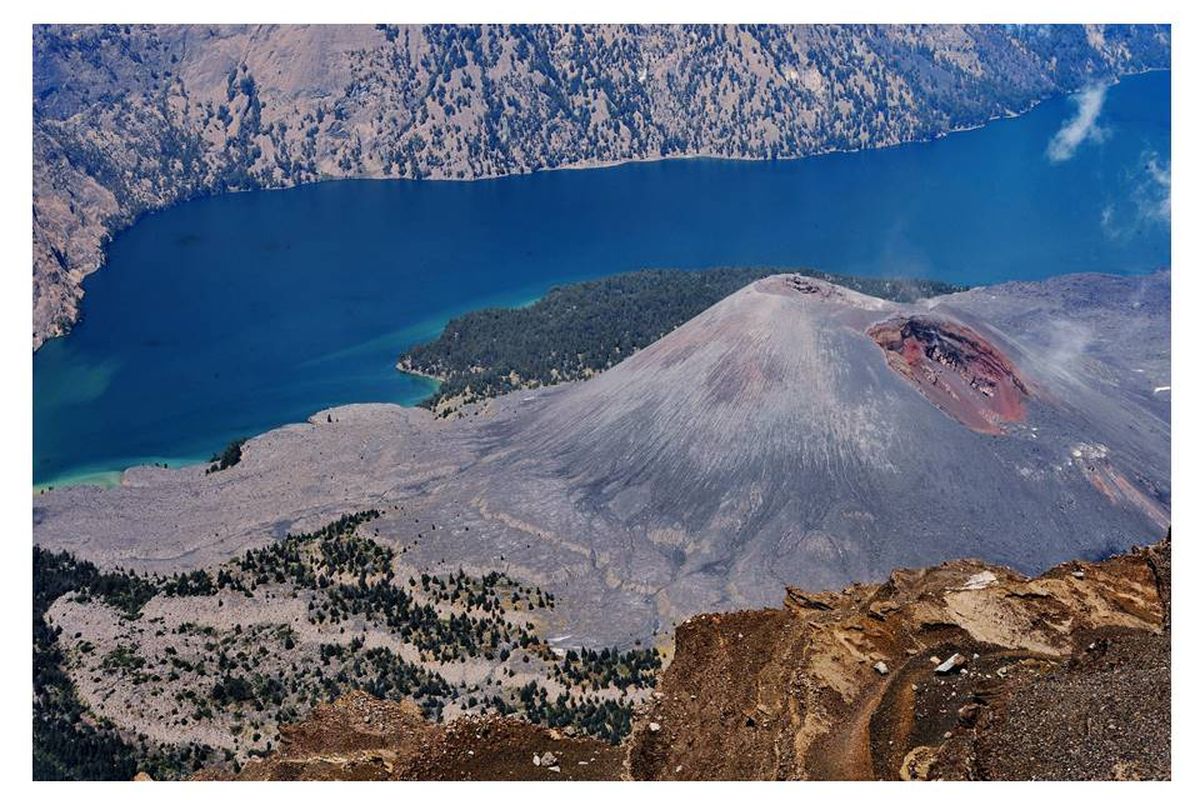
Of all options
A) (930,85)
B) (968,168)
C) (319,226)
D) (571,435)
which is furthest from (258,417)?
(930,85)

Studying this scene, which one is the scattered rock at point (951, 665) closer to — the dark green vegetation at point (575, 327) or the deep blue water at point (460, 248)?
the dark green vegetation at point (575, 327)

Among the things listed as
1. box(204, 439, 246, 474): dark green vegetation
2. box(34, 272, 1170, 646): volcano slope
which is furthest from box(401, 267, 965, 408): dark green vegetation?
box(34, 272, 1170, 646): volcano slope

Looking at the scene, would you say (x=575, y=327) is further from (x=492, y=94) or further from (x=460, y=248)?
(x=492, y=94)

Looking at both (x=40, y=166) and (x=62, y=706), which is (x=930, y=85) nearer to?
(x=40, y=166)

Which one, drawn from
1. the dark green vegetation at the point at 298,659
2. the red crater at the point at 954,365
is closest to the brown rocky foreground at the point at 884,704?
the dark green vegetation at the point at 298,659

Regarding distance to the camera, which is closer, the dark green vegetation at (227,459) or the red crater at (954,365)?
the red crater at (954,365)

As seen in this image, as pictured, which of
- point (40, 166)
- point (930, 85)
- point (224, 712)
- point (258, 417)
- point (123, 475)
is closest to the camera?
point (224, 712)

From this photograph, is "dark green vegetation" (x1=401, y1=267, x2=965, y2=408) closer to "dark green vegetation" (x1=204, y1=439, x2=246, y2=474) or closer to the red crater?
"dark green vegetation" (x1=204, y1=439, x2=246, y2=474)

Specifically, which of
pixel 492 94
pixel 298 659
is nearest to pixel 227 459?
pixel 298 659
